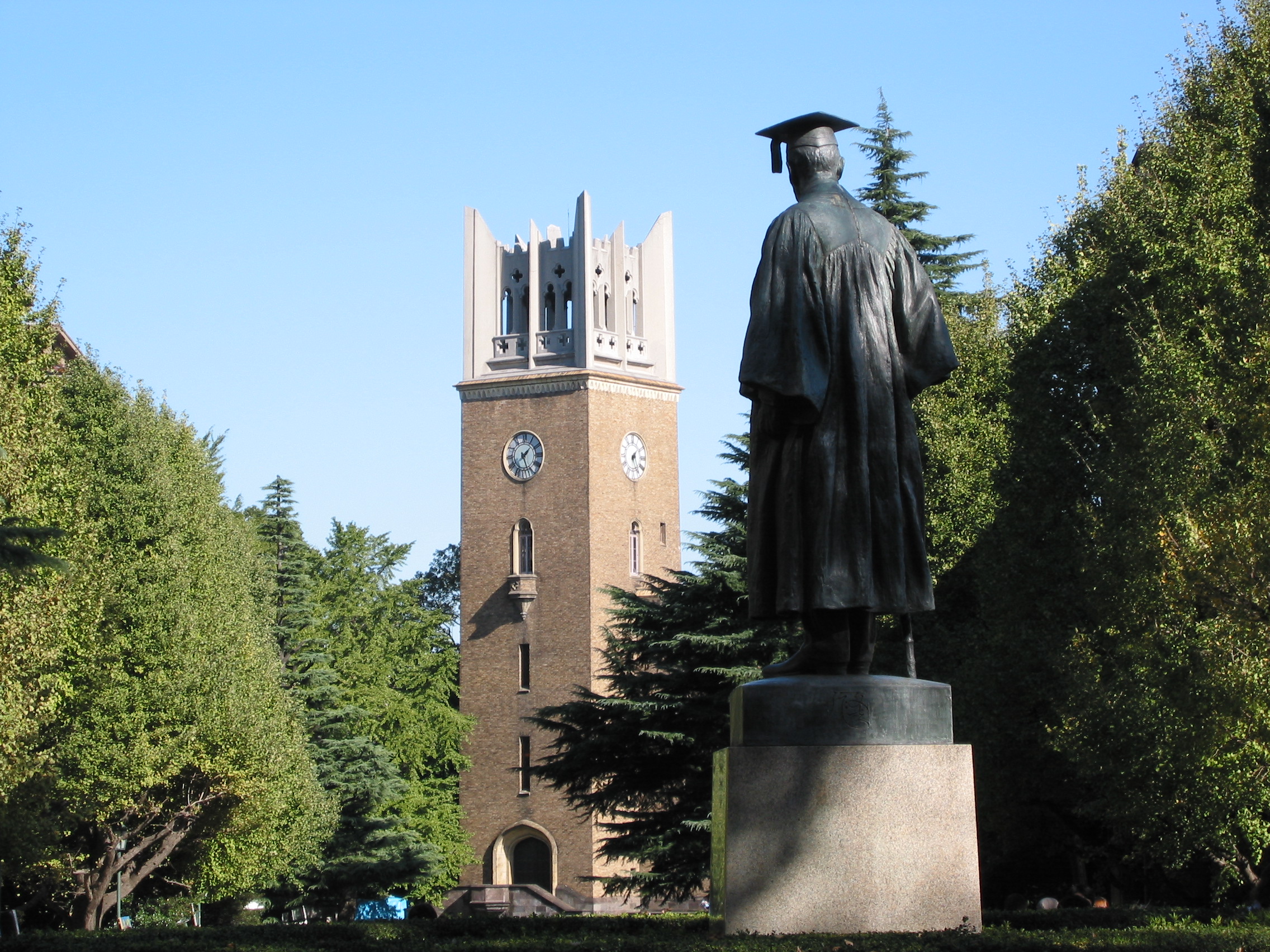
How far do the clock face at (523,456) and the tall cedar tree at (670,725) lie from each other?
103 feet

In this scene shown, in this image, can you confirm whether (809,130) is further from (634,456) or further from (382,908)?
(634,456)

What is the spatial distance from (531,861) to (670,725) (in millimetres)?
32832

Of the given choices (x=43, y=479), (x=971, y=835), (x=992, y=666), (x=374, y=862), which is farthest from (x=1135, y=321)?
(x=374, y=862)

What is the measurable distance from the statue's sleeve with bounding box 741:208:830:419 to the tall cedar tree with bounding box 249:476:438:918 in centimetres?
4111

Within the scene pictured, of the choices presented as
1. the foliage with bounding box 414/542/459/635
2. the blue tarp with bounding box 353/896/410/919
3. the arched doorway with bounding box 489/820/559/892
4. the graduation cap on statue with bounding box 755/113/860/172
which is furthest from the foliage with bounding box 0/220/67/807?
the foliage with bounding box 414/542/459/635

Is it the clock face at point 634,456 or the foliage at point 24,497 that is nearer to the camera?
the foliage at point 24,497

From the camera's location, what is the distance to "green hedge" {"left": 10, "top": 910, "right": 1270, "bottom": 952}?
22.4 ft

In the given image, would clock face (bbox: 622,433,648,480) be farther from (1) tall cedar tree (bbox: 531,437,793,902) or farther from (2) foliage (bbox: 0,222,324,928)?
(1) tall cedar tree (bbox: 531,437,793,902)

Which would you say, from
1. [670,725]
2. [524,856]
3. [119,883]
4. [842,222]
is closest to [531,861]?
[524,856]

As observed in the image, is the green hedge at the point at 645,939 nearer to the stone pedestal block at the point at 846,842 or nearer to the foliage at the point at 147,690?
the stone pedestal block at the point at 846,842

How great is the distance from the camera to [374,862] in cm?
4909

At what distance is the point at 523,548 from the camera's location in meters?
59.7

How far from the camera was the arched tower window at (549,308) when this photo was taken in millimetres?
60750

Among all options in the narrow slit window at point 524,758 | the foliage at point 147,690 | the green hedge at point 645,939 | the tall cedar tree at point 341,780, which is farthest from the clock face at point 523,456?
the green hedge at point 645,939
